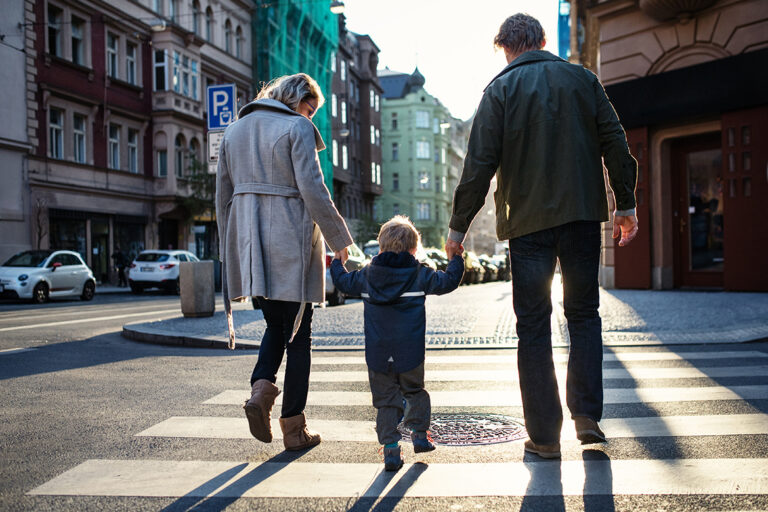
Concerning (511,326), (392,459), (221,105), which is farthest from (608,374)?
(221,105)

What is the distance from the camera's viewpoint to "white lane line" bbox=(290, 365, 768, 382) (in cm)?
598

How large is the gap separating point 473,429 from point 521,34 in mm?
2183

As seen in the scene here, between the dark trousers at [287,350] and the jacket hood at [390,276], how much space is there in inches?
19.0

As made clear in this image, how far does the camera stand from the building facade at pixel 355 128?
56969 mm

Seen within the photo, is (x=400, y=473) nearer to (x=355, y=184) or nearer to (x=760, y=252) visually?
(x=760, y=252)

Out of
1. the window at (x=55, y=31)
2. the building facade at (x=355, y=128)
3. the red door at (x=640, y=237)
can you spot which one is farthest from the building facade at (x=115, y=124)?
the red door at (x=640, y=237)

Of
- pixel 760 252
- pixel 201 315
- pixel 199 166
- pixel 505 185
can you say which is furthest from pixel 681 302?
pixel 199 166

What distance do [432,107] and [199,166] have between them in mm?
52976

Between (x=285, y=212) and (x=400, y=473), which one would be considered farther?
(x=285, y=212)

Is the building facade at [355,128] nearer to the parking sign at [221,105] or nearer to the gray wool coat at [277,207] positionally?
the parking sign at [221,105]

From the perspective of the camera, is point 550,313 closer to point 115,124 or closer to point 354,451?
point 354,451

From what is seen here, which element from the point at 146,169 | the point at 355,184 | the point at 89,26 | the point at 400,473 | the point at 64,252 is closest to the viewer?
the point at 400,473

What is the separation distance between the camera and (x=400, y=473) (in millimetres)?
3480

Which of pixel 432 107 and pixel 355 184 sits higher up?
pixel 432 107
